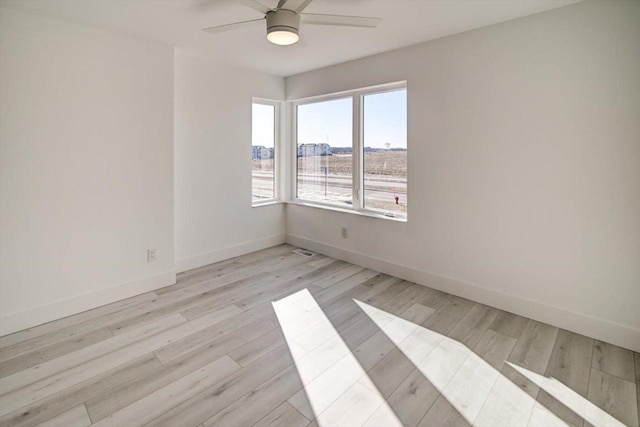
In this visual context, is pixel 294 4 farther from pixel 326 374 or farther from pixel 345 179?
pixel 345 179

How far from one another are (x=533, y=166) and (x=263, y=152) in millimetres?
3260

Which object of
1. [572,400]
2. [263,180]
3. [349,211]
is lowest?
[572,400]

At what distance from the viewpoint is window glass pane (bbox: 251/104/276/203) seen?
15.1 ft

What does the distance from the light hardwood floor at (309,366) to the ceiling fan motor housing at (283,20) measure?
215 cm

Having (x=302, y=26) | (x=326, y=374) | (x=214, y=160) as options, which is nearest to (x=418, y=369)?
(x=326, y=374)

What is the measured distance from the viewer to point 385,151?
3.87 m

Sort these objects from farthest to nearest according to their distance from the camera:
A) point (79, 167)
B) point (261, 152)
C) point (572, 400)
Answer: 1. point (261, 152)
2. point (79, 167)
3. point (572, 400)

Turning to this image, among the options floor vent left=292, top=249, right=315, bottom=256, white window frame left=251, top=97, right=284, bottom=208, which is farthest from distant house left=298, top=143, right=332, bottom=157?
floor vent left=292, top=249, right=315, bottom=256

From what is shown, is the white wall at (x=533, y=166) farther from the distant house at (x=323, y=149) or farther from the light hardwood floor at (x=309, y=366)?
the distant house at (x=323, y=149)

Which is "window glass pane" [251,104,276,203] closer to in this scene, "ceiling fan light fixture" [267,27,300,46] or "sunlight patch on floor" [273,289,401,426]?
"sunlight patch on floor" [273,289,401,426]

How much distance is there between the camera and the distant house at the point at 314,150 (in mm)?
4576

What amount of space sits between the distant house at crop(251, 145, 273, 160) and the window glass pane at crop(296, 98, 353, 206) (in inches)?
16.6

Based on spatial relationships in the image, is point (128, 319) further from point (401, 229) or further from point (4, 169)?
point (401, 229)

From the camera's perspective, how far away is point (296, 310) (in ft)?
9.77
